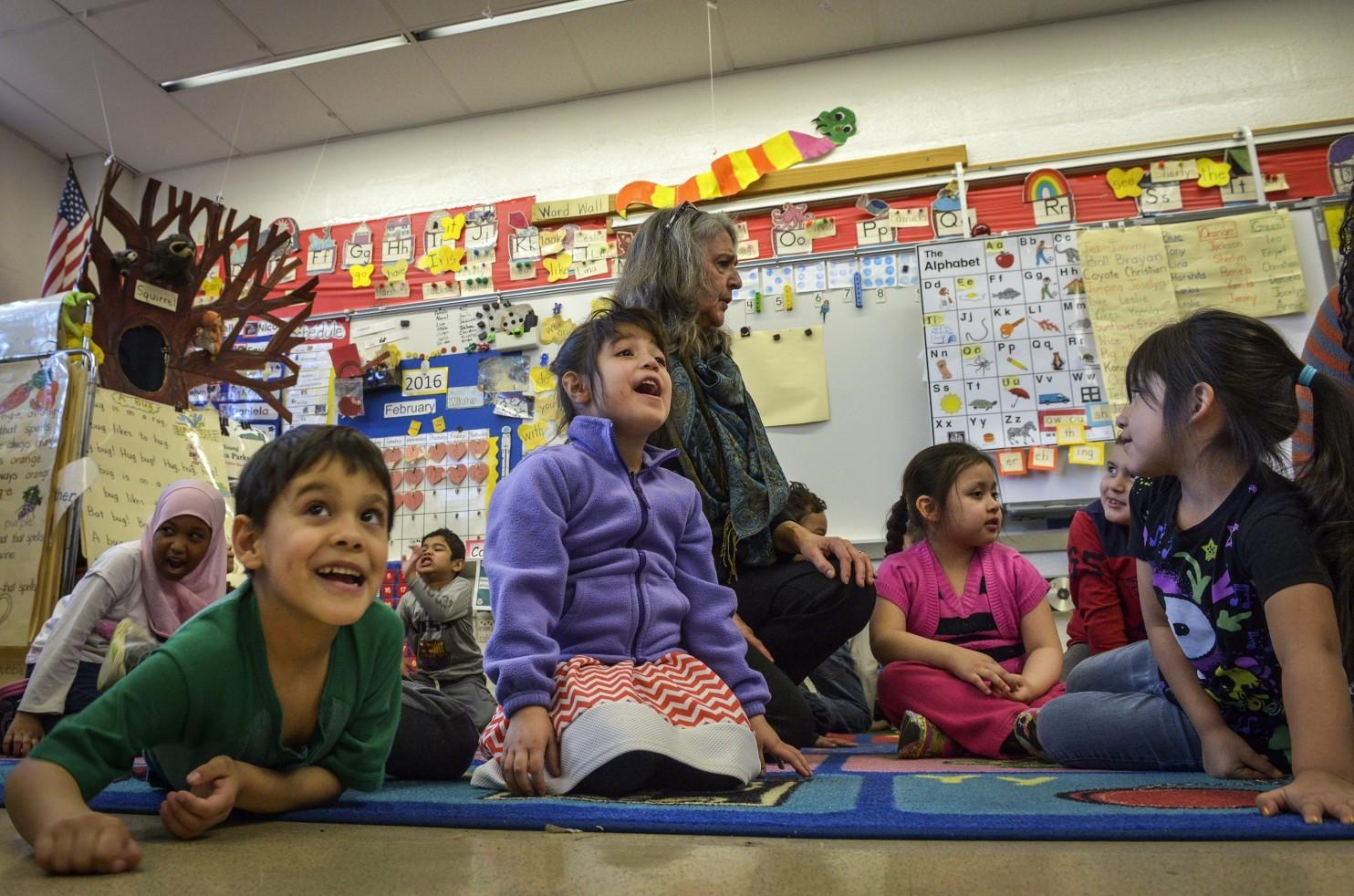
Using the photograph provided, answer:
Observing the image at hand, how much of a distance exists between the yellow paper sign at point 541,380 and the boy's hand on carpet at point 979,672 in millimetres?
2212

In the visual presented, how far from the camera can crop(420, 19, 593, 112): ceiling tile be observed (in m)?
3.56

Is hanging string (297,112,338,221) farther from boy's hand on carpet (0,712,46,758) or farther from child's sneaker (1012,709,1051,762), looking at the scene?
child's sneaker (1012,709,1051,762)

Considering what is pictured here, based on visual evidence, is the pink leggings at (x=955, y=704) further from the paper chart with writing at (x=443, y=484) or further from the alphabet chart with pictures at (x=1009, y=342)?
the paper chart with writing at (x=443, y=484)

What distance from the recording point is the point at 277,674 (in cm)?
98

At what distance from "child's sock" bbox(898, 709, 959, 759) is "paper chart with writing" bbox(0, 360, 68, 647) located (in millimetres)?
2185

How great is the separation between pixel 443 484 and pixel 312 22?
176 centimetres

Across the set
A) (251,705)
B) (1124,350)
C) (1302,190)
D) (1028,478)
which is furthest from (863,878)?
(1302,190)

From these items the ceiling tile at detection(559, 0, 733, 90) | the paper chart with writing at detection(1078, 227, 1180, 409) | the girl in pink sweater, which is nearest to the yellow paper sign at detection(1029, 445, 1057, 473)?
the paper chart with writing at detection(1078, 227, 1180, 409)

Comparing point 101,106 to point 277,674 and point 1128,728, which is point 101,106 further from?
point 1128,728

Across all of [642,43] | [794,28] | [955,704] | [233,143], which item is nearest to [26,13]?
[233,143]

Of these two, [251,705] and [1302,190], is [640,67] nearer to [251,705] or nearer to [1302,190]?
[1302,190]

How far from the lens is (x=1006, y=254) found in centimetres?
317

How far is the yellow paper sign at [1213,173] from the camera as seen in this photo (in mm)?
3223

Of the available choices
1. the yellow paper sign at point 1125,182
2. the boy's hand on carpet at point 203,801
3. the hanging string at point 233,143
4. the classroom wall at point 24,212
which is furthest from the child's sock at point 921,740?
the classroom wall at point 24,212
